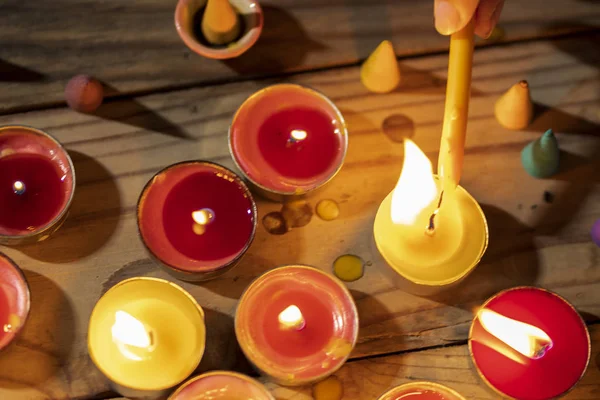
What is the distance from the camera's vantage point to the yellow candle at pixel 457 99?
78cm

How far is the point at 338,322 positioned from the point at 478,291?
20 centimetres

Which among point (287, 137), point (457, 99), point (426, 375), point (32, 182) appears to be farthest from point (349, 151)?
point (32, 182)

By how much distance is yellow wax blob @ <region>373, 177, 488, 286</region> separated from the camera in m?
0.89

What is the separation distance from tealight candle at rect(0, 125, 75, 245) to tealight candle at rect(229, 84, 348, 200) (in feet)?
0.78

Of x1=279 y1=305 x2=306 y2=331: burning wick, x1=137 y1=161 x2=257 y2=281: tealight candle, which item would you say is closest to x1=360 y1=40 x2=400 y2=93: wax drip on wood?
x1=137 y1=161 x2=257 y2=281: tealight candle

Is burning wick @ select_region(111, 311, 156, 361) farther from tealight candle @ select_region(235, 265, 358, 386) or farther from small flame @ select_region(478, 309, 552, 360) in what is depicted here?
small flame @ select_region(478, 309, 552, 360)

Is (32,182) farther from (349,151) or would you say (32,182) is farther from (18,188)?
(349,151)

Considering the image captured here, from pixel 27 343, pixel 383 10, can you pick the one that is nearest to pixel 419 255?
pixel 383 10

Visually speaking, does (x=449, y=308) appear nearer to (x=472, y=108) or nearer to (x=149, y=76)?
(x=472, y=108)

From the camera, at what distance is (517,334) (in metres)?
0.87

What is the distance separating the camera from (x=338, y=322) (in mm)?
888

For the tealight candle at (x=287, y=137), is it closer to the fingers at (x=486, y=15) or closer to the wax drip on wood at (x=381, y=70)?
the wax drip on wood at (x=381, y=70)

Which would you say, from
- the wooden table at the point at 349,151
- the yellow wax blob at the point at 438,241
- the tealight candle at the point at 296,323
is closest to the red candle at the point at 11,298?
the wooden table at the point at 349,151

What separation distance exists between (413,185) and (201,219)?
29 cm
